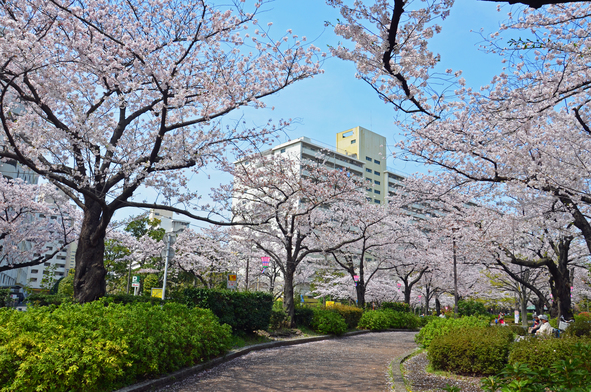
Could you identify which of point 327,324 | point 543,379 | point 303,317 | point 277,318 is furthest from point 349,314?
point 543,379

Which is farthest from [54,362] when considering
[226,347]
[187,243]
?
[187,243]

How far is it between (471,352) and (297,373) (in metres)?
3.53

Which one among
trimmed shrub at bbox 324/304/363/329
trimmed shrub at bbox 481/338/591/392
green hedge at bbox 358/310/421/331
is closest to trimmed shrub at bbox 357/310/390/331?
green hedge at bbox 358/310/421/331

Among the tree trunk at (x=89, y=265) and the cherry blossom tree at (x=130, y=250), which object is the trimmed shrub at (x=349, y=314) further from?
the cherry blossom tree at (x=130, y=250)

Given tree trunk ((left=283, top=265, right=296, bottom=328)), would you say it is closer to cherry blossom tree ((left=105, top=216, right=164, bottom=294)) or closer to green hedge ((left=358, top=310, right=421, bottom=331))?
green hedge ((left=358, top=310, right=421, bottom=331))

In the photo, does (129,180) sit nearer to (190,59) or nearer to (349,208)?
(190,59)

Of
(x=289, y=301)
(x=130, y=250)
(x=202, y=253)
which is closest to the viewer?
(x=289, y=301)

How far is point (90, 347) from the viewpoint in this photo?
5.14 metres

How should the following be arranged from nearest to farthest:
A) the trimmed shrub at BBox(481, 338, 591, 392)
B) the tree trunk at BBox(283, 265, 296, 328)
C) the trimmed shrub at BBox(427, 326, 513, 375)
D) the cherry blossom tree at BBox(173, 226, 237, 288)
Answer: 1. the trimmed shrub at BBox(481, 338, 591, 392)
2. the trimmed shrub at BBox(427, 326, 513, 375)
3. the tree trunk at BBox(283, 265, 296, 328)
4. the cherry blossom tree at BBox(173, 226, 237, 288)

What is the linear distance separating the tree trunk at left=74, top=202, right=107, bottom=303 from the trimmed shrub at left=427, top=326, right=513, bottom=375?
797cm

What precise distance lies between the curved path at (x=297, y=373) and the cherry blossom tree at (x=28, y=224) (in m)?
8.57

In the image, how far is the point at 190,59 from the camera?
1022 cm

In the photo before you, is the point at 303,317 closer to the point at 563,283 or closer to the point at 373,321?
the point at 373,321

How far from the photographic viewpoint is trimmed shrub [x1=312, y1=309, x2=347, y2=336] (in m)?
15.8
